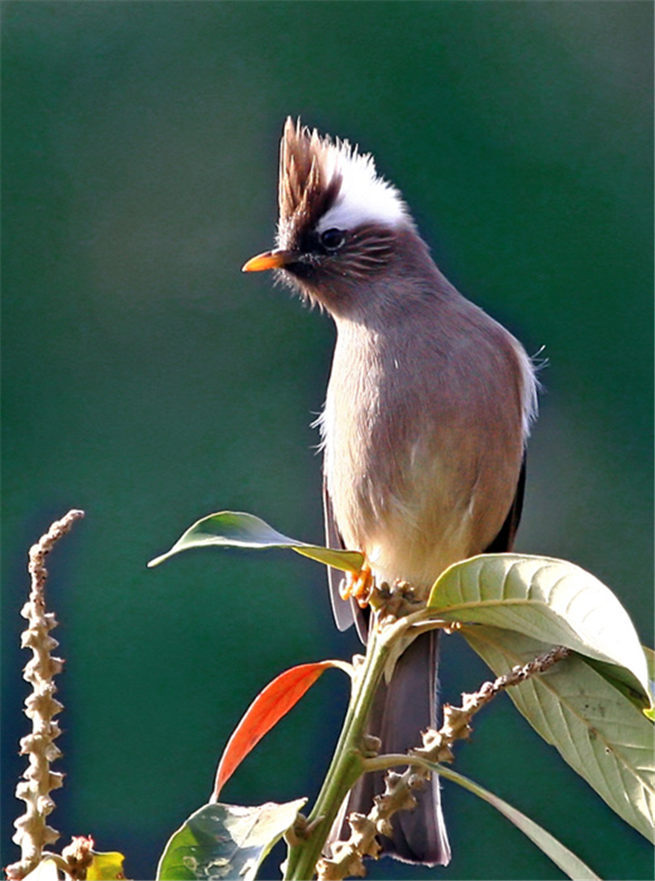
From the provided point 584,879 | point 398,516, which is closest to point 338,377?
point 398,516

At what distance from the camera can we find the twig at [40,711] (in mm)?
997

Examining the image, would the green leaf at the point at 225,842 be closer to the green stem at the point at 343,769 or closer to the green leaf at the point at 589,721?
Answer: the green stem at the point at 343,769

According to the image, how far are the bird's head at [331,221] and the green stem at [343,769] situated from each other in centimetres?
97

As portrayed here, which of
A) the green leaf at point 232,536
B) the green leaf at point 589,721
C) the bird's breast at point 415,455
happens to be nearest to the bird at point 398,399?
the bird's breast at point 415,455

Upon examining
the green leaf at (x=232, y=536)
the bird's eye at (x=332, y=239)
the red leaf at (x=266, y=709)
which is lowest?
the red leaf at (x=266, y=709)

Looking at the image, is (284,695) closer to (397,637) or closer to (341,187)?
(397,637)

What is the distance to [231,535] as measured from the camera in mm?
1251

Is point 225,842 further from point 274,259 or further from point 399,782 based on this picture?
point 274,259

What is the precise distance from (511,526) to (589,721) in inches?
41.0

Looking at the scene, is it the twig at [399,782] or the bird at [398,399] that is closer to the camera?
the twig at [399,782]

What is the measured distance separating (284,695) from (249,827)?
0.27 meters

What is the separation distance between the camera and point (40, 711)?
3.35 feet

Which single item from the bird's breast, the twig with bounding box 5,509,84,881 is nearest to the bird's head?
the bird's breast

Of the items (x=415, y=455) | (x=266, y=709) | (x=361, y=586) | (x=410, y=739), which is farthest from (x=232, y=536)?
(x=410, y=739)
